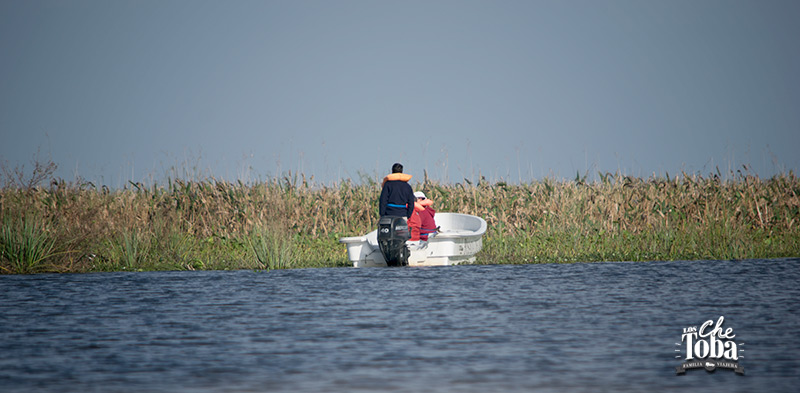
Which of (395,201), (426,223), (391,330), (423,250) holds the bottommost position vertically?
(391,330)

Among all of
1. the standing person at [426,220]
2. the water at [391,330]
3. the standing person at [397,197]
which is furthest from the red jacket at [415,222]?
the water at [391,330]

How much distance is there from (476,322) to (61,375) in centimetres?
468

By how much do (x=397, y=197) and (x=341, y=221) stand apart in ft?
20.4

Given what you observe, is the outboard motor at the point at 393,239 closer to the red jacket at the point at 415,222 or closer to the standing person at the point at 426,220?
the red jacket at the point at 415,222

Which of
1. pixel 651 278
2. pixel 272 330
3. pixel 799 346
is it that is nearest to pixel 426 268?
pixel 651 278

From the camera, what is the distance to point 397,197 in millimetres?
16000

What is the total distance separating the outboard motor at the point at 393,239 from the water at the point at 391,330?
66 cm

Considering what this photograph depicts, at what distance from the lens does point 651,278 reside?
1418 cm

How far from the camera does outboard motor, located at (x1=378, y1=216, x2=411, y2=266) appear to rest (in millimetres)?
15383

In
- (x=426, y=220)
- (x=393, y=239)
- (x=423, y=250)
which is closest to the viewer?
(x=393, y=239)

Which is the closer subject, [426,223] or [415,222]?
[415,222]

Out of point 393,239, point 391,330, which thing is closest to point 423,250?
point 393,239

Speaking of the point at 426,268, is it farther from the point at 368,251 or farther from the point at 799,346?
the point at 799,346

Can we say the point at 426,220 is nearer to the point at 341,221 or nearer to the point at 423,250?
the point at 423,250
